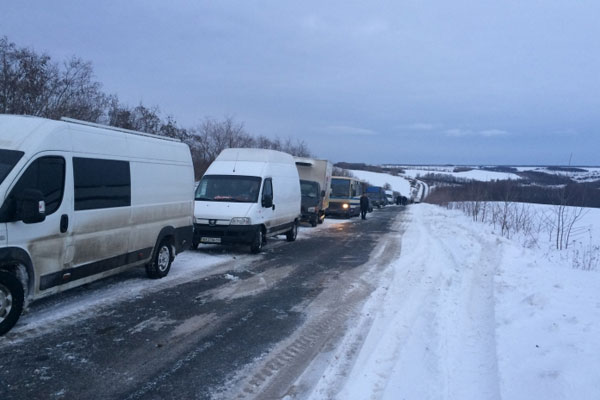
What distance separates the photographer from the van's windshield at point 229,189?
40.4 ft

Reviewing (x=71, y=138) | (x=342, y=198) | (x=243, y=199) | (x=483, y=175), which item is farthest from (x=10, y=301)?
→ (x=483, y=175)

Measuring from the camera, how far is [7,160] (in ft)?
17.2

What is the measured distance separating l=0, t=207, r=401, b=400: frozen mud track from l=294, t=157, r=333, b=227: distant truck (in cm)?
1286

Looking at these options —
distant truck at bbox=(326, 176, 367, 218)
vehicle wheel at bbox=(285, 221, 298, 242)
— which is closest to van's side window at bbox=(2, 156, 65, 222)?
vehicle wheel at bbox=(285, 221, 298, 242)

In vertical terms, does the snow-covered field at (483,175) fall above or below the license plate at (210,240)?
above

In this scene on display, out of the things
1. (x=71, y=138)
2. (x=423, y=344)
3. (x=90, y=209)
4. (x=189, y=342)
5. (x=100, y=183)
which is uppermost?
(x=71, y=138)

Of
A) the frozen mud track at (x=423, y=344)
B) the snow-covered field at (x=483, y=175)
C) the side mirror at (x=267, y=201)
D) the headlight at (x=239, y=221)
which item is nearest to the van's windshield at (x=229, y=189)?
the side mirror at (x=267, y=201)

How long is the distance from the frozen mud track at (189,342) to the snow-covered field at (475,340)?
52cm

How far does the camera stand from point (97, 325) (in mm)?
5758

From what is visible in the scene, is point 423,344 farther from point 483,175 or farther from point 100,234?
point 483,175

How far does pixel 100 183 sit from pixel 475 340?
5.68 m

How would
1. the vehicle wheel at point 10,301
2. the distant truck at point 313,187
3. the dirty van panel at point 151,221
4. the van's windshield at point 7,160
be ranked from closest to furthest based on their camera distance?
the vehicle wheel at point 10,301
the van's windshield at point 7,160
the dirty van panel at point 151,221
the distant truck at point 313,187

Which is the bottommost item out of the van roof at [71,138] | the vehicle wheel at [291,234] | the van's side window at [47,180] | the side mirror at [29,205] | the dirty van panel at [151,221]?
the vehicle wheel at [291,234]

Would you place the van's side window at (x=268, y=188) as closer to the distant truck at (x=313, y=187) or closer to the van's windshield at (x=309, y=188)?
the distant truck at (x=313, y=187)
